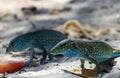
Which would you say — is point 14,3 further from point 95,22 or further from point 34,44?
point 34,44

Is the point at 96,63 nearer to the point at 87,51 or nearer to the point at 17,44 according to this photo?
the point at 87,51

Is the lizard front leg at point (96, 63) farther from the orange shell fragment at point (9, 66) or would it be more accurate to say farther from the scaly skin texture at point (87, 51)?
the orange shell fragment at point (9, 66)

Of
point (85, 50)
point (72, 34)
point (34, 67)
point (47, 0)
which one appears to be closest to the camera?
point (85, 50)

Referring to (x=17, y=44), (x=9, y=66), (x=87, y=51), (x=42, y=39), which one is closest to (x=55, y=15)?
(x=42, y=39)

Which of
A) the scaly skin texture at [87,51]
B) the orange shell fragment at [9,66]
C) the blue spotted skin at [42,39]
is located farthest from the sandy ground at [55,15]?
the scaly skin texture at [87,51]

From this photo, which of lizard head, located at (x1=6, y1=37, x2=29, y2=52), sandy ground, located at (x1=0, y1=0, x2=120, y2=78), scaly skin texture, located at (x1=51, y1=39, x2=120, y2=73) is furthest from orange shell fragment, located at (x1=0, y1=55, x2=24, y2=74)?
sandy ground, located at (x1=0, y1=0, x2=120, y2=78)

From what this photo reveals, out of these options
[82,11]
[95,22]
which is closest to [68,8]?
[82,11]

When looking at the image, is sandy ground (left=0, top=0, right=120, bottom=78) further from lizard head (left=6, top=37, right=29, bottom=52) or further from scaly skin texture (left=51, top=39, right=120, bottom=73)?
scaly skin texture (left=51, top=39, right=120, bottom=73)

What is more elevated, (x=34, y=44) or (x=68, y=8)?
(x=68, y=8)
